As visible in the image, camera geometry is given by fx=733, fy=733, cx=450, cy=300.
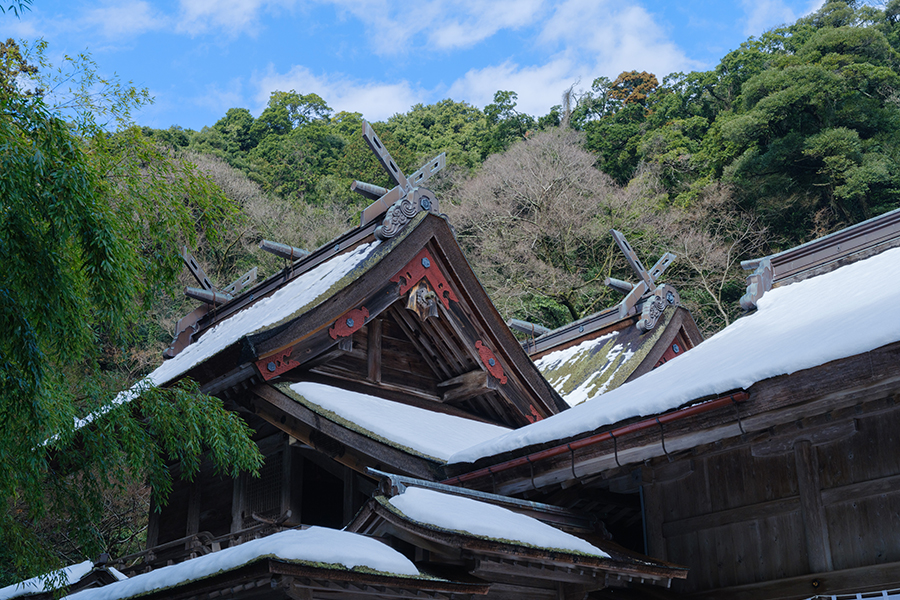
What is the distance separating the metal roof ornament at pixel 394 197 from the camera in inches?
357

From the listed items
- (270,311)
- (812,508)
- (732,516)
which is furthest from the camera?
(270,311)

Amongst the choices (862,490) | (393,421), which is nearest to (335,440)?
(393,421)

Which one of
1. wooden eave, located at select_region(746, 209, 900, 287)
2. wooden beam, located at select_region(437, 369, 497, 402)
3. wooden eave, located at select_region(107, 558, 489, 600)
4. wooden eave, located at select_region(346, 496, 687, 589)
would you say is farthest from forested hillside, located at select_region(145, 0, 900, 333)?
wooden eave, located at select_region(107, 558, 489, 600)

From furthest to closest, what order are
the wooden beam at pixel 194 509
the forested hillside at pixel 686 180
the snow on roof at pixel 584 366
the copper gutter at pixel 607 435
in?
the forested hillside at pixel 686 180 → the snow on roof at pixel 584 366 → the wooden beam at pixel 194 509 → the copper gutter at pixel 607 435

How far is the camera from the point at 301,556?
441cm

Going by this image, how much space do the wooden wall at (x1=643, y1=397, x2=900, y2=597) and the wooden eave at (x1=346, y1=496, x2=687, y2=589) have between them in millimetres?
700

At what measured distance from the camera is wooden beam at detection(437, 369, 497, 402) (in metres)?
9.58

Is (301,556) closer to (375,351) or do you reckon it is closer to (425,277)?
(375,351)

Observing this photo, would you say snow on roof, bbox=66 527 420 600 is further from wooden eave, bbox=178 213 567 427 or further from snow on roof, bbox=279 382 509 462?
wooden eave, bbox=178 213 567 427

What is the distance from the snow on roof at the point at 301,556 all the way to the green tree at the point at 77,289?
1.42 meters

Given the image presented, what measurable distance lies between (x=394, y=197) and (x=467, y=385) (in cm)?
266

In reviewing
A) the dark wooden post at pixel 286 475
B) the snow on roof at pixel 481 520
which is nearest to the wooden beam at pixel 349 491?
the dark wooden post at pixel 286 475

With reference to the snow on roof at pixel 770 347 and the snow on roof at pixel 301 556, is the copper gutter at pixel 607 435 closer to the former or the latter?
the snow on roof at pixel 770 347

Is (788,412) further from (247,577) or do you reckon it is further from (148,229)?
(148,229)
